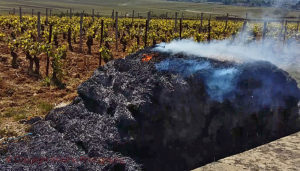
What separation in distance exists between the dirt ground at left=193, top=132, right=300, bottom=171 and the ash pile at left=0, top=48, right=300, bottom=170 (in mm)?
1464

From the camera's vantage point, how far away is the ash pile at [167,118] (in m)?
6.89

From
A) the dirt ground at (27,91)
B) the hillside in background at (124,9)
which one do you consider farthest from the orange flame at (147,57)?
the hillside in background at (124,9)

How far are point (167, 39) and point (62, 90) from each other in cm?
1198

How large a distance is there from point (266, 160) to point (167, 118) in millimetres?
2405

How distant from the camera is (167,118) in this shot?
7230 mm

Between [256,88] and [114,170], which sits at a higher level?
[256,88]

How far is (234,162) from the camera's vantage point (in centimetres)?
556

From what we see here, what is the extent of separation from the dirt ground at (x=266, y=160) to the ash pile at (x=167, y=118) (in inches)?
57.6

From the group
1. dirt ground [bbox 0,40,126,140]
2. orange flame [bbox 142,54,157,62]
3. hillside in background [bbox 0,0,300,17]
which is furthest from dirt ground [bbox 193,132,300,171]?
hillside in background [bbox 0,0,300,17]

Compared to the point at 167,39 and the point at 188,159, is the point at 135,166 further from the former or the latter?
the point at 167,39

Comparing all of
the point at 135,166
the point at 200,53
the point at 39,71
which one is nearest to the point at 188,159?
the point at 135,166

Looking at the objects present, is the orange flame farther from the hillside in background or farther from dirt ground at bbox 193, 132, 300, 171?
the hillside in background

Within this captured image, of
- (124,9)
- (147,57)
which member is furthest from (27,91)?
(124,9)

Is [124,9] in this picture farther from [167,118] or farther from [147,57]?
[167,118]
